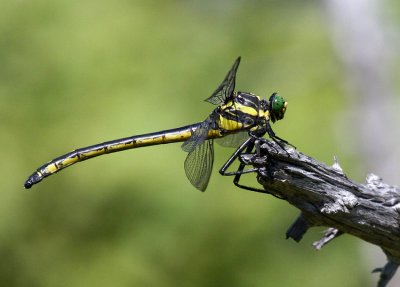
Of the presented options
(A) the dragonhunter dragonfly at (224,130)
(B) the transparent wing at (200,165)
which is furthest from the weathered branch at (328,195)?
(B) the transparent wing at (200,165)

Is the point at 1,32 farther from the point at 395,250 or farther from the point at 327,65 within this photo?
the point at 395,250

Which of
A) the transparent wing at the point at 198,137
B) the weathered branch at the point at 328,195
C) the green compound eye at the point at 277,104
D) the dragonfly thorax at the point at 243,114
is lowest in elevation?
the weathered branch at the point at 328,195

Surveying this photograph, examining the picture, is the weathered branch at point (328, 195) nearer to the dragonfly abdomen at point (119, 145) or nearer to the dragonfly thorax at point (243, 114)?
the dragonfly thorax at point (243, 114)

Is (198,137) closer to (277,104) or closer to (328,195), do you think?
(277,104)

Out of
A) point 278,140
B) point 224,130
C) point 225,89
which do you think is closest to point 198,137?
point 224,130

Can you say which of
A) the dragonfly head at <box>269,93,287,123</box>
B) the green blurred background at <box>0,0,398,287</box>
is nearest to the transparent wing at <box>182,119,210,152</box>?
the dragonfly head at <box>269,93,287,123</box>

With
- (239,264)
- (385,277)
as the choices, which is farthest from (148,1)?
(385,277)
